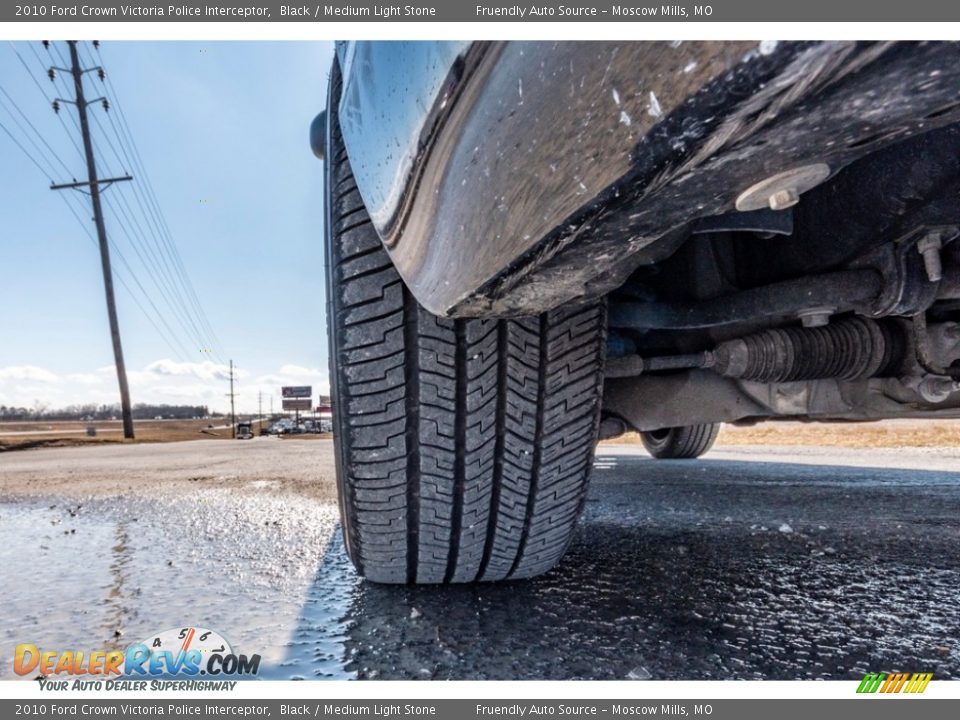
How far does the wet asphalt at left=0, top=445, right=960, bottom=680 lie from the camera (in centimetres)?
76

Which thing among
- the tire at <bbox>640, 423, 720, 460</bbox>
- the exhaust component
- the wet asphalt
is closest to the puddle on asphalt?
the wet asphalt

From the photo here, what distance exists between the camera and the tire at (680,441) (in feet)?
11.7

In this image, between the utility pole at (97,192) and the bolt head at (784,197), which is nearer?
the bolt head at (784,197)

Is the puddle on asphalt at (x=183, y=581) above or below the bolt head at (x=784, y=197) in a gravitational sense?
below

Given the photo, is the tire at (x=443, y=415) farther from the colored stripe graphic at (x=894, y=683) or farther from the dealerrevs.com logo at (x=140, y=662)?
the colored stripe graphic at (x=894, y=683)

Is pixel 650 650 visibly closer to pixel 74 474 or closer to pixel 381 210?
pixel 381 210

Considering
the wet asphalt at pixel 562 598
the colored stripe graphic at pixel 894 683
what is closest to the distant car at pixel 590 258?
the wet asphalt at pixel 562 598

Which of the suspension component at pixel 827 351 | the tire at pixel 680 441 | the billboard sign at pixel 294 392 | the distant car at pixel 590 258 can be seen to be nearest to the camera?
the distant car at pixel 590 258

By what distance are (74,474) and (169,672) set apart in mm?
3354

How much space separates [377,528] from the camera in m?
0.95

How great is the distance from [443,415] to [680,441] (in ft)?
10.2

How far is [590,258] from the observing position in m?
0.49

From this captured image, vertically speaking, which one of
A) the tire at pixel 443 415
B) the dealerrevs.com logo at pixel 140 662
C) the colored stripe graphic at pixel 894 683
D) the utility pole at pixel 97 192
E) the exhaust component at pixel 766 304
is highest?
the utility pole at pixel 97 192
